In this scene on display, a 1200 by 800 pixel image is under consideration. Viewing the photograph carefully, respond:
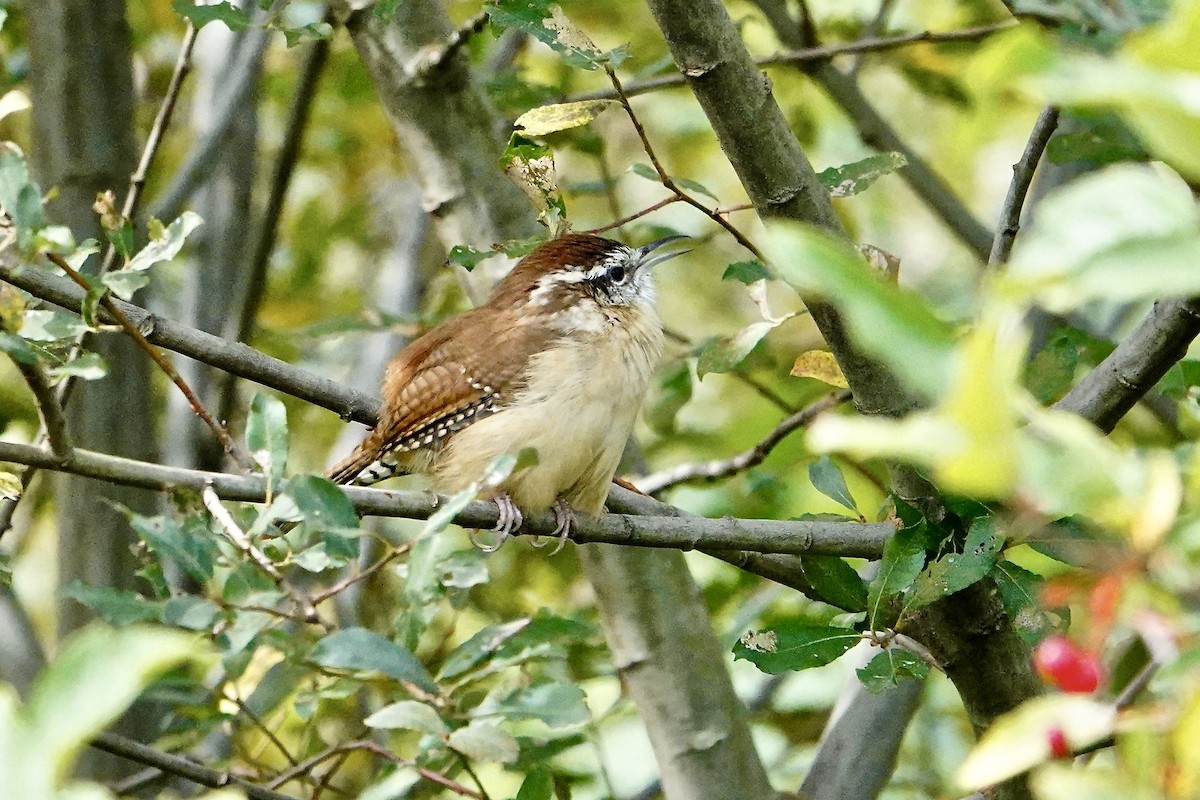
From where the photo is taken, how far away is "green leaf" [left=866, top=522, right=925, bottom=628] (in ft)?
7.96

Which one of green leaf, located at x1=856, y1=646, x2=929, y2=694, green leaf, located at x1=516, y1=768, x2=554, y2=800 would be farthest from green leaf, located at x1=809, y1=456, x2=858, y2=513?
green leaf, located at x1=516, y1=768, x2=554, y2=800

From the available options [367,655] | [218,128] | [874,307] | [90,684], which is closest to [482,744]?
[367,655]

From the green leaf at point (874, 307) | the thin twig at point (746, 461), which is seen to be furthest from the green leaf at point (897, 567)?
the green leaf at point (874, 307)

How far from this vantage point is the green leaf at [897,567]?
2426 millimetres

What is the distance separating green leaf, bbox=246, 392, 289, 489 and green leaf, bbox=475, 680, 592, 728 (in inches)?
21.7

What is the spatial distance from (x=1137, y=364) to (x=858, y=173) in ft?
2.16

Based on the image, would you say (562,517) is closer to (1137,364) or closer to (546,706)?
(546,706)

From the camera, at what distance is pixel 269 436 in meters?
2.21

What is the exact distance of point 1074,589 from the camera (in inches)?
43.7

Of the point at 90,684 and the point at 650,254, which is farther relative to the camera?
the point at 650,254

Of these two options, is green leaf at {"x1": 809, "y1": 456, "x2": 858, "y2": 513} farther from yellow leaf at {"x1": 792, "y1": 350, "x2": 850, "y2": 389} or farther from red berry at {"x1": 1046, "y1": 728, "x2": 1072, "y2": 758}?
red berry at {"x1": 1046, "y1": 728, "x2": 1072, "y2": 758}

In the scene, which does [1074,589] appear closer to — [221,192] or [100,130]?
[100,130]

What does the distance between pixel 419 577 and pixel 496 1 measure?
128cm

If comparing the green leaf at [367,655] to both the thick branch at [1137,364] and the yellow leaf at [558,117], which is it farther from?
the thick branch at [1137,364]
